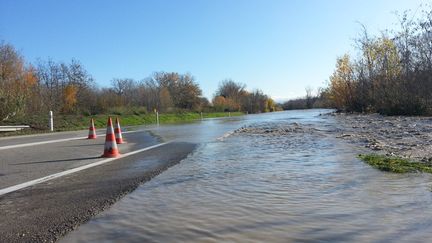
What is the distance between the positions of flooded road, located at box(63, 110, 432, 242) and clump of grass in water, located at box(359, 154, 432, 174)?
9.3 inches

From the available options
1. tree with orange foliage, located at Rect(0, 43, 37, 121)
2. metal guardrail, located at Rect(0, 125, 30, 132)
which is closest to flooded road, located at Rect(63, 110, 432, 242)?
metal guardrail, located at Rect(0, 125, 30, 132)

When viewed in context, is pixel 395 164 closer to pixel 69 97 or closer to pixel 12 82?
pixel 12 82

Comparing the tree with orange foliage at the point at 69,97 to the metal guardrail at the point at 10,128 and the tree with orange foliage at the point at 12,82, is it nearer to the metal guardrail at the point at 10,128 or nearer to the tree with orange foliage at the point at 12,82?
the tree with orange foliage at the point at 12,82

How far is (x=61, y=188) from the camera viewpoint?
5879 mm

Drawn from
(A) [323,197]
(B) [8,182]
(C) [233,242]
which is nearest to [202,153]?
(B) [8,182]

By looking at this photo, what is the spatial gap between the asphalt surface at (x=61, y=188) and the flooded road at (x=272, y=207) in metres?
0.25

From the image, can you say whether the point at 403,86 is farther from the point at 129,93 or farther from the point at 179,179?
the point at 129,93

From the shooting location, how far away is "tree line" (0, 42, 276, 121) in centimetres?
2840

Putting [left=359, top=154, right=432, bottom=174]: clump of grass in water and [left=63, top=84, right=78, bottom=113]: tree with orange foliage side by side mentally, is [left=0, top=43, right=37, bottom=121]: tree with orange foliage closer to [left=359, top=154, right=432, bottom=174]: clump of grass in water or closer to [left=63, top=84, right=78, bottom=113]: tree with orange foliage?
[left=63, top=84, right=78, bottom=113]: tree with orange foliage

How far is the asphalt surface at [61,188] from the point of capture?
4.01m

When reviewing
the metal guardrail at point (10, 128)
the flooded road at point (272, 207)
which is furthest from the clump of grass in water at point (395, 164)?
the metal guardrail at point (10, 128)

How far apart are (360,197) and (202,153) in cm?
551

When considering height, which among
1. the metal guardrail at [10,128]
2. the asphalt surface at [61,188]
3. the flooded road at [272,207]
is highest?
the metal guardrail at [10,128]

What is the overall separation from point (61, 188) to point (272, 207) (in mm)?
2966
